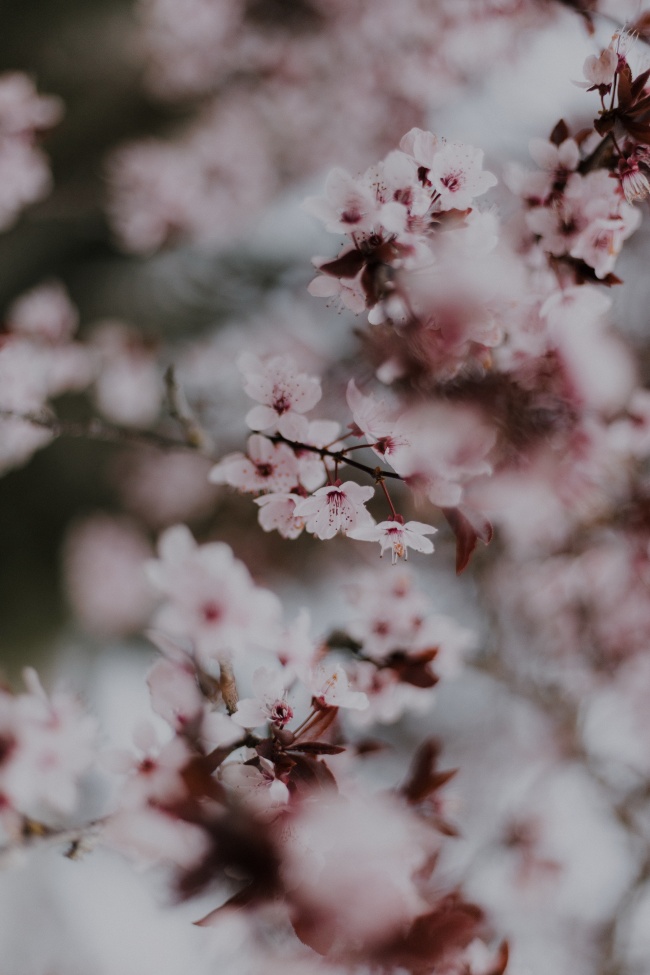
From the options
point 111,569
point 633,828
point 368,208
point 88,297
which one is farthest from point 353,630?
point 88,297

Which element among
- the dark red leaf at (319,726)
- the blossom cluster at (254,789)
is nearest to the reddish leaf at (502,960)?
the blossom cluster at (254,789)

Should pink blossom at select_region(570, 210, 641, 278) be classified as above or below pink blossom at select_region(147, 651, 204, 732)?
above

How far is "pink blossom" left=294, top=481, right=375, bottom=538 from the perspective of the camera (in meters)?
0.88

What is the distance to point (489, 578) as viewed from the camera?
7.54 ft

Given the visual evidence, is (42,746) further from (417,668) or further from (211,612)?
(417,668)

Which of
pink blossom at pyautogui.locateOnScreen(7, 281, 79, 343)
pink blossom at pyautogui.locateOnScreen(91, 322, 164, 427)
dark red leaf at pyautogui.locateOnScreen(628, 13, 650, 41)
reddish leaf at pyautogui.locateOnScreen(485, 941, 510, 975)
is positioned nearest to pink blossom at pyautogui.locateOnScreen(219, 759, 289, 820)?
reddish leaf at pyautogui.locateOnScreen(485, 941, 510, 975)

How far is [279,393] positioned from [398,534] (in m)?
0.29

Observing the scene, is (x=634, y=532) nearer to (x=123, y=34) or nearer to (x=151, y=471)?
(x=151, y=471)

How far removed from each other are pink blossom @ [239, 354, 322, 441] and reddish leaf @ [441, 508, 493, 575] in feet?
0.93

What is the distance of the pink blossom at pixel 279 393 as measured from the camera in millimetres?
919

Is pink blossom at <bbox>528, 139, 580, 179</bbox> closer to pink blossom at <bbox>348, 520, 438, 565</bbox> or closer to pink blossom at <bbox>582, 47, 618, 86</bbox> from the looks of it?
pink blossom at <bbox>582, 47, 618, 86</bbox>

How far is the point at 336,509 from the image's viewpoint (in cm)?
90

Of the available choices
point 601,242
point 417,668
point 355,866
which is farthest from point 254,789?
point 601,242

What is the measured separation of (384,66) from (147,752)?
3.33 metres
